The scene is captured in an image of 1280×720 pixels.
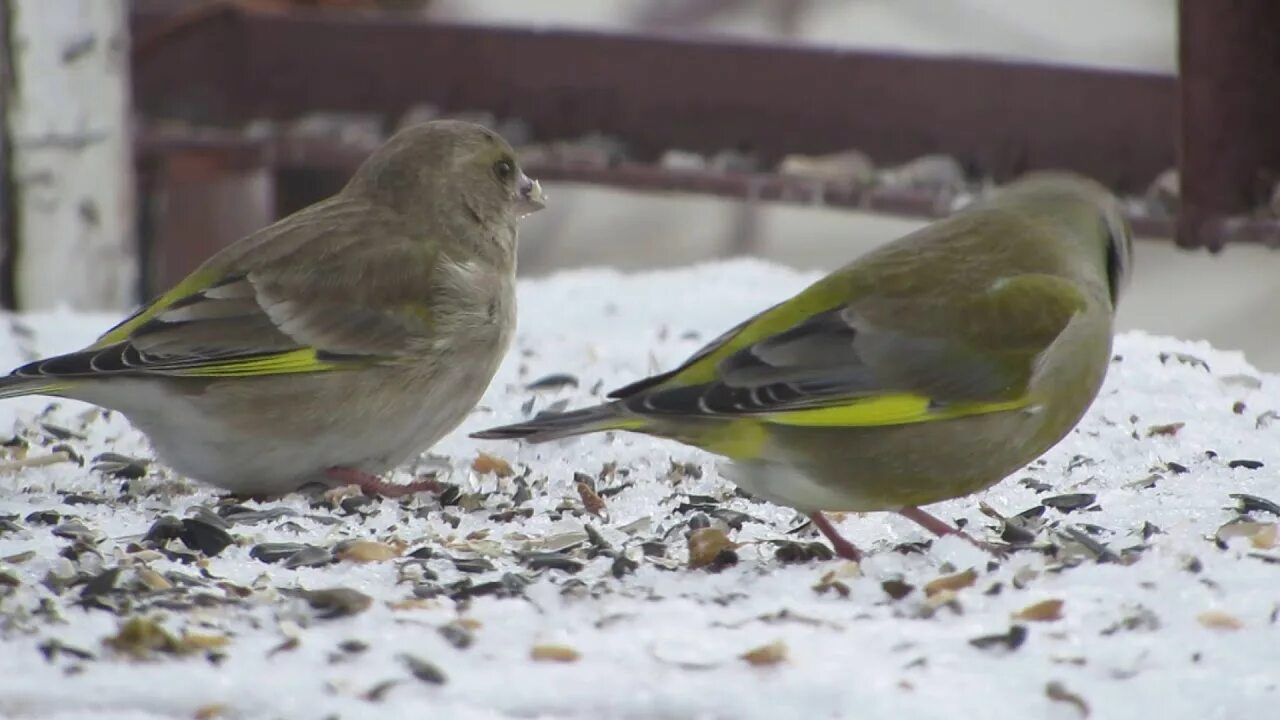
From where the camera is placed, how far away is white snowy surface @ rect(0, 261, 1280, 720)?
2930 millimetres

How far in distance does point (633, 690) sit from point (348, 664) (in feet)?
1.55

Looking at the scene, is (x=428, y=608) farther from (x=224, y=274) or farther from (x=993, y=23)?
(x=993, y=23)

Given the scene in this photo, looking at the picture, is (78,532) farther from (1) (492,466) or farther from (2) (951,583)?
(2) (951,583)

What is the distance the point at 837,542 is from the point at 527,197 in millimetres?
1604

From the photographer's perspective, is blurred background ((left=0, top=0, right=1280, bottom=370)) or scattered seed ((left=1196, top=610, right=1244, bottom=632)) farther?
blurred background ((left=0, top=0, right=1280, bottom=370))

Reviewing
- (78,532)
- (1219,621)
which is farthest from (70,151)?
(1219,621)

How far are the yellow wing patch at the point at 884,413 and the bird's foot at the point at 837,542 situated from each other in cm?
22

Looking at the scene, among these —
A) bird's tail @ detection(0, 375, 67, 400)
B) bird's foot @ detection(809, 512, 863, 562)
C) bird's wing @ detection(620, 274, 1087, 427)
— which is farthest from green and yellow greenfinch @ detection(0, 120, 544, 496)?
bird's foot @ detection(809, 512, 863, 562)

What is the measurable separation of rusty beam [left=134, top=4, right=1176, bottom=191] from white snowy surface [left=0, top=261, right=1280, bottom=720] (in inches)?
69.2

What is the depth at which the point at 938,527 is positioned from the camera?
392cm

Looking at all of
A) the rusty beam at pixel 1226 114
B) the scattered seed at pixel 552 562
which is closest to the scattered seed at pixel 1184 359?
the rusty beam at pixel 1226 114

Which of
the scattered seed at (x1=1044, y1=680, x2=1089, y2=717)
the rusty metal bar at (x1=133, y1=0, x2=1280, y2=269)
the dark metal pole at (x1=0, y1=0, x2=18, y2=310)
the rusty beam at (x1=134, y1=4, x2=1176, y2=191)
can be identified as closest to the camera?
the scattered seed at (x1=1044, y1=680, x2=1089, y2=717)

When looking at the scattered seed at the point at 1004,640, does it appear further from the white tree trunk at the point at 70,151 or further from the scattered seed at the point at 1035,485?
the white tree trunk at the point at 70,151

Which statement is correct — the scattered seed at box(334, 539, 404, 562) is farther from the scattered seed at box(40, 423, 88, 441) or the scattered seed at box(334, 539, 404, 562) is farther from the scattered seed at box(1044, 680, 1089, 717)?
the scattered seed at box(40, 423, 88, 441)
